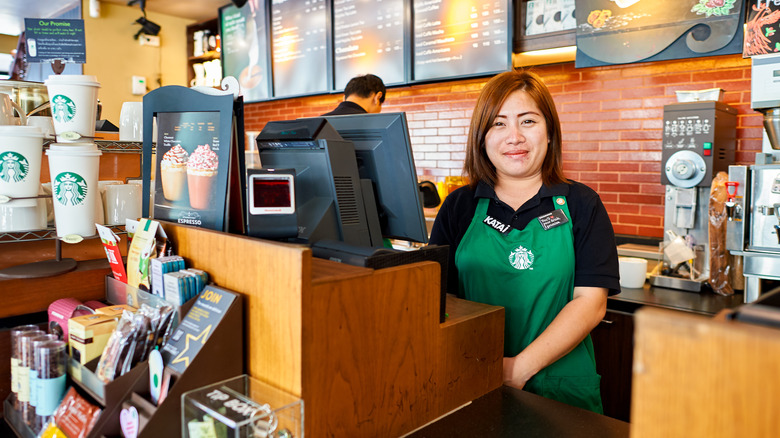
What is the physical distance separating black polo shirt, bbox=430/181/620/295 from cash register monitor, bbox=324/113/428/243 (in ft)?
1.39

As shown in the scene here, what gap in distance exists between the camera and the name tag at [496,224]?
1.70m

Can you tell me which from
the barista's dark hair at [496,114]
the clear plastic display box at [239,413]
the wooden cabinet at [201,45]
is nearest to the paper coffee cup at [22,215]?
the clear plastic display box at [239,413]

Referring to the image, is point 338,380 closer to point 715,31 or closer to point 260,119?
point 715,31

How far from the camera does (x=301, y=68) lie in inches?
179

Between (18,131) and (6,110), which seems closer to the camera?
(18,131)

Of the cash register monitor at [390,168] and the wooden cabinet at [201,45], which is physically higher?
the wooden cabinet at [201,45]

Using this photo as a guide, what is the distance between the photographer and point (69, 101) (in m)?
1.31

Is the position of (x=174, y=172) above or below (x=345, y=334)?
above

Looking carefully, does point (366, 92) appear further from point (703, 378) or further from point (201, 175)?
point (703, 378)

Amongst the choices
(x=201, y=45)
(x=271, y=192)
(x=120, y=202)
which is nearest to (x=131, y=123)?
(x=120, y=202)

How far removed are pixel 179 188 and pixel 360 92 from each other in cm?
252

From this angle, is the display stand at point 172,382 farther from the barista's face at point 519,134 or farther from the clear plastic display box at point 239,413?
the barista's face at point 519,134

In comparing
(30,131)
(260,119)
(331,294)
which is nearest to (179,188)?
(30,131)

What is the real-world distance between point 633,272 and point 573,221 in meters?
1.08
